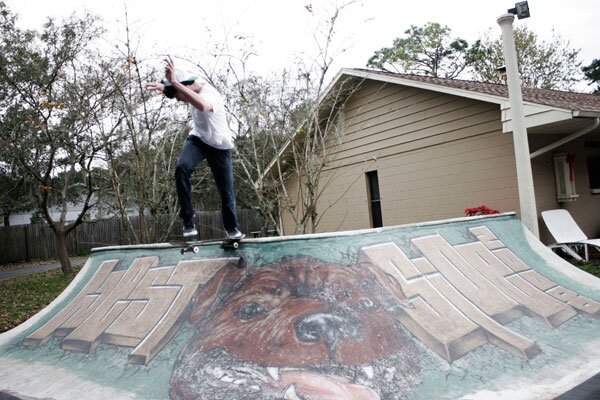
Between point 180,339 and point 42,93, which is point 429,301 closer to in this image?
point 180,339

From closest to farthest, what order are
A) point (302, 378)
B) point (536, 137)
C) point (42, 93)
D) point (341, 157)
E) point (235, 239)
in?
point (302, 378) → point (235, 239) → point (536, 137) → point (42, 93) → point (341, 157)

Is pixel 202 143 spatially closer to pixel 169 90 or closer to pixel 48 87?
pixel 169 90

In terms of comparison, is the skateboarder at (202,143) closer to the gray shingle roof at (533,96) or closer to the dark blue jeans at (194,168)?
the dark blue jeans at (194,168)

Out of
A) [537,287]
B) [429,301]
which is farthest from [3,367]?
[537,287]

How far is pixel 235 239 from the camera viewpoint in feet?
14.1

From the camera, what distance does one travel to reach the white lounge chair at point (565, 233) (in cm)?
793

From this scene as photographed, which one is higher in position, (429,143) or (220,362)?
(429,143)

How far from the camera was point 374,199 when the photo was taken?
11.7m

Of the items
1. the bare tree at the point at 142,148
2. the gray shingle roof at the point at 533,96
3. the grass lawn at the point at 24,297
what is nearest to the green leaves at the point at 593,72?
the gray shingle roof at the point at 533,96

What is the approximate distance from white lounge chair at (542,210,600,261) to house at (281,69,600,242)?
0.32 meters

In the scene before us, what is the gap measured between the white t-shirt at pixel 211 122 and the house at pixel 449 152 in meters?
4.04

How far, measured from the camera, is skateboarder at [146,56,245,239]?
384 cm

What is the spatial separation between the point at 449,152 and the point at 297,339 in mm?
7411

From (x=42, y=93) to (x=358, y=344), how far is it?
461 inches
